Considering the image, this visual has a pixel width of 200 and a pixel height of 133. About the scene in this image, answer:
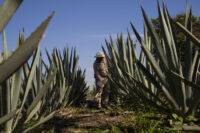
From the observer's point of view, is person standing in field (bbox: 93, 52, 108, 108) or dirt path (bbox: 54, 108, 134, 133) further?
person standing in field (bbox: 93, 52, 108, 108)

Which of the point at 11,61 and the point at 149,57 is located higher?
the point at 149,57

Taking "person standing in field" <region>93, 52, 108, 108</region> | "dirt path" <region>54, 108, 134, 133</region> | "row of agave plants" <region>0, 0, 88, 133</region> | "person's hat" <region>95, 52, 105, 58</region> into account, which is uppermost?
"person's hat" <region>95, 52, 105, 58</region>

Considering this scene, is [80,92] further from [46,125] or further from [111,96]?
[46,125]

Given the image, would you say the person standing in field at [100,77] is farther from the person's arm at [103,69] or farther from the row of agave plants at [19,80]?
the row of agave plants at [19,80]

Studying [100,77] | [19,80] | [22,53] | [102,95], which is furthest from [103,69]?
[22,53]

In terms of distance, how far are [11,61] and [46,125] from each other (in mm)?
4030

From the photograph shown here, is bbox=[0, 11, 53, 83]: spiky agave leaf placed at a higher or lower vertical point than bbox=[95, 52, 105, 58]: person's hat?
lower

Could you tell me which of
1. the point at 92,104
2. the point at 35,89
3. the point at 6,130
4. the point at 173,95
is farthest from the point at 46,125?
the point at 92,104

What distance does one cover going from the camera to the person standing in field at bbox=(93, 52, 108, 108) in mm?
8301

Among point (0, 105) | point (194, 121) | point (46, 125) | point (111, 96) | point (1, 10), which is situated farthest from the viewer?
point (111, 96)

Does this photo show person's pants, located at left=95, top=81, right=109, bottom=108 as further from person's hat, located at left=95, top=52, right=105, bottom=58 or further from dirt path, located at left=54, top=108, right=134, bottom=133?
dirt path, located at left=54, top=108, right=134, bottom=133

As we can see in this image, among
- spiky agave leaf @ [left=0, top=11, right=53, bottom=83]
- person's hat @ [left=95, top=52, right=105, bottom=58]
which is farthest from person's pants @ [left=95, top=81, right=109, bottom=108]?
spiky agave leaf @ [left=0, top=11, right=53, bottom=83]

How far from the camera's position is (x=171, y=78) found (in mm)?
4141

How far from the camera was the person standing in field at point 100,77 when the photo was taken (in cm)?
830
